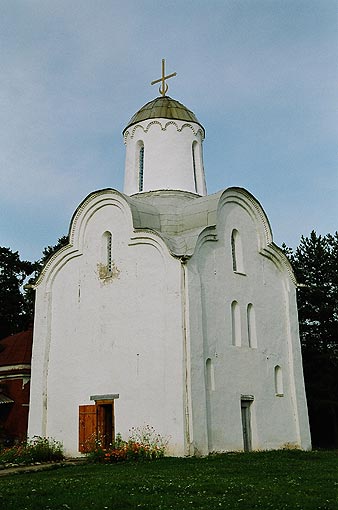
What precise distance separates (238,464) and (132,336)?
5.27 m

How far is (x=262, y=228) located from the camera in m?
21.0

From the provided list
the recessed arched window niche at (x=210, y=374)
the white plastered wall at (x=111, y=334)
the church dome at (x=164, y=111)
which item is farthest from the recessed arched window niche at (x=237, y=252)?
the church dome at (x=164, y=111)

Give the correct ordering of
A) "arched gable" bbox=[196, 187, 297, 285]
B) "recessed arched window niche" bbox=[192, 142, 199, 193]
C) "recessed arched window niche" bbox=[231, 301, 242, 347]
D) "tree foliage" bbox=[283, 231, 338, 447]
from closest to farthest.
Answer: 1. "recessed arched window niche" bbox=[231, 301, 242, 347]
2. "arched gable" bbox=[196, 187, 297, 285]
3. "recessed arched window niche" bbox=[192, 142, 199, 193]
4. "tree foliage" bbox=[283, 231, 338, 447]

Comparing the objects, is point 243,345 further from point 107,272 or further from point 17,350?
point 17,350

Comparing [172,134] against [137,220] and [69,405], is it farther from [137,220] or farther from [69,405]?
[69,405]

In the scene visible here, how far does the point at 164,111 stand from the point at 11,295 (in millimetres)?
16812

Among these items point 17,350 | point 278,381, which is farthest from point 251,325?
point 17,350

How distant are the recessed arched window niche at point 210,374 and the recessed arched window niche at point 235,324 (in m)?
1.54

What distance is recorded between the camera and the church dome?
22969 mm

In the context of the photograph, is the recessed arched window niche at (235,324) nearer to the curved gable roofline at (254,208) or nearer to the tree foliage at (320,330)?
the curved gable roofline at (254,208)

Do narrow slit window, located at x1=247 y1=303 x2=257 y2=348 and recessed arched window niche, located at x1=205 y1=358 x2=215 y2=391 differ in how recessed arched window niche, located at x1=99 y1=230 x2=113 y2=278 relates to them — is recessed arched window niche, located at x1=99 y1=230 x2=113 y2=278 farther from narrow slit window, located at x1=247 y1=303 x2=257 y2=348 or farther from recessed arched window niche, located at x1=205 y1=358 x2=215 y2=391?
narrow slit window, located at x1=247 y1=303 x2=257 y2=348

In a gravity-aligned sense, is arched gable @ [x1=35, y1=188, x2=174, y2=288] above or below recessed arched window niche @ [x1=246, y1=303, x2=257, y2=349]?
above

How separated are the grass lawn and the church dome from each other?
13.5m

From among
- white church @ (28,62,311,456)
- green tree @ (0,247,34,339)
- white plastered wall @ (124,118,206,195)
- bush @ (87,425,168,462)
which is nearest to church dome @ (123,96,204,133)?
white plastered wall @ (124,118,206,195)
